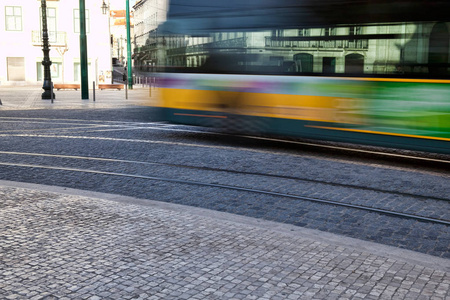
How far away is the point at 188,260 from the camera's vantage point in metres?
4.29

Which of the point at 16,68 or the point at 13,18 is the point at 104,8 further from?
the point at 16,68

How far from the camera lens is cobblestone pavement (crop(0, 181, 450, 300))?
3.72m

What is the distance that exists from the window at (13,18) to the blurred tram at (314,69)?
118ft

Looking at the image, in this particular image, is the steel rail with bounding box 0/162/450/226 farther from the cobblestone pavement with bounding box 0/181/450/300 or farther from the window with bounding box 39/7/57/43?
the window with bounding box 39/7/57/43

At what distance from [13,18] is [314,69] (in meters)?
39.7

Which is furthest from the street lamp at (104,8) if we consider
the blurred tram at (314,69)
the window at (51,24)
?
the blurred tram at (314,69)

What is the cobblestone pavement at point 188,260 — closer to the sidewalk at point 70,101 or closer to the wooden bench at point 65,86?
the sidewalk at point 70,101

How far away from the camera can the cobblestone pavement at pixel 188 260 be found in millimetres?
3723

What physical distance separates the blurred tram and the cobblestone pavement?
4174mm

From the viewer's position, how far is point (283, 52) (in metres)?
9.97

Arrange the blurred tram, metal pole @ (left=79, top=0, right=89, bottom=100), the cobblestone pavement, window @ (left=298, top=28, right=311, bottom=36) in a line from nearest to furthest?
the cobblestone pavement, the blurred tram, window @ (left=298, top=28, right=311, bottom=36), metal pole @ (left=79, top=0, right=89, bottom=100)

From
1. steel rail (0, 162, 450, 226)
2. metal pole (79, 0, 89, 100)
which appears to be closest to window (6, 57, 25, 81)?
metal pole (79, 0, 89, 100)

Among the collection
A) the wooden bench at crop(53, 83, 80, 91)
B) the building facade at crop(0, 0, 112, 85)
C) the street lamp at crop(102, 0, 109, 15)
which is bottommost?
the wooden bench at crop(53, 83, 80, 91)

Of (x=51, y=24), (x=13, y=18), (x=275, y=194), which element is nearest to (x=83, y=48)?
(x=275, y=194)
